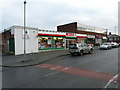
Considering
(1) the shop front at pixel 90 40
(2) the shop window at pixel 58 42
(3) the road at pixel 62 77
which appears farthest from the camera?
(1) the shop front at pixel 90 40

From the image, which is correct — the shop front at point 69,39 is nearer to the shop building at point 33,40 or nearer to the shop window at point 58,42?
the shop building at point 33,40

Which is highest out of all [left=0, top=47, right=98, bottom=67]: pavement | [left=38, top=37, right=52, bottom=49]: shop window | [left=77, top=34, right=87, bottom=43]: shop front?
[left=77, top=34, right=87, bottom=43]: shop front

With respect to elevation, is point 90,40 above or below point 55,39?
above

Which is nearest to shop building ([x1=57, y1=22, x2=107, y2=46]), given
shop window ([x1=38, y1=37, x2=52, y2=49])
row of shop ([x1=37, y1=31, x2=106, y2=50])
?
row of shop ([x1=37, y1=31, x2=106, y2=50])

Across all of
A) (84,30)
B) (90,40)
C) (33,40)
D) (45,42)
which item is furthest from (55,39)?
(84,30)

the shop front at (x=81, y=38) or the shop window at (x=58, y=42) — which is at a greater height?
the shop front at (x=81, y=38)

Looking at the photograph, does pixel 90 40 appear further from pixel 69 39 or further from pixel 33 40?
pixel 33 40

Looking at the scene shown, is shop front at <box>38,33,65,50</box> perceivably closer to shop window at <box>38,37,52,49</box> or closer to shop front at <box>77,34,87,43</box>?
shop window at <box>38,37,52,49</box>

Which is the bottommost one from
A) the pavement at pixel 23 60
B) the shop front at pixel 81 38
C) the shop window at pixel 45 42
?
the pavement at pixel 23 60

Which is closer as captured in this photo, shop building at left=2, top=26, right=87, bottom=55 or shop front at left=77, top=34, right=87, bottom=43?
shop building at left=2, top=26, right=87, bottom=55

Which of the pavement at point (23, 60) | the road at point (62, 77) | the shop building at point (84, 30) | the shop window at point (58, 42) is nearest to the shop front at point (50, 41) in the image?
the shop window at point (58, 42)

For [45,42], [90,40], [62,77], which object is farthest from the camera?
[90,40]

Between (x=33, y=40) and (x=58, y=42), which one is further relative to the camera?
(x=58, y=42)

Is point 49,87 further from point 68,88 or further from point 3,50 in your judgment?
point 3,50
